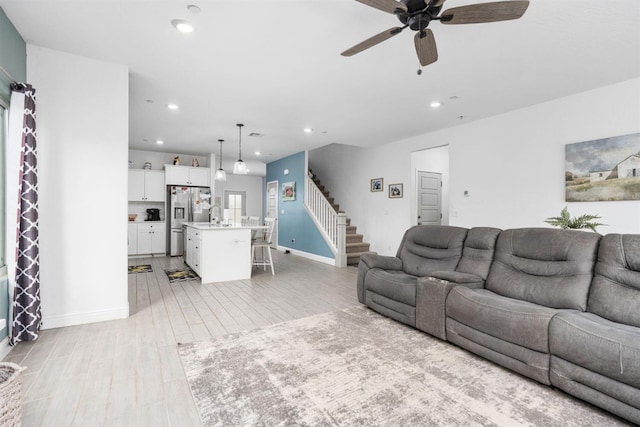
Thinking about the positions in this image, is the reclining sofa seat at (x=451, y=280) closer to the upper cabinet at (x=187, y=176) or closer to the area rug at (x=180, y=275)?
the area rug at (x=180, y=275)

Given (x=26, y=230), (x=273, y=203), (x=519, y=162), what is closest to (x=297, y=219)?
(x=273, y=203)

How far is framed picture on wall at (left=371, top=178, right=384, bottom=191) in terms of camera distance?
7070 millimetres

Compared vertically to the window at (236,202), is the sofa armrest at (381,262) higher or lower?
lower

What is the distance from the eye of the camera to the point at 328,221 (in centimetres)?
703

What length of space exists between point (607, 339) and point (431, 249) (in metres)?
1.87

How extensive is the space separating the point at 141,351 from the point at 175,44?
8.79 feet

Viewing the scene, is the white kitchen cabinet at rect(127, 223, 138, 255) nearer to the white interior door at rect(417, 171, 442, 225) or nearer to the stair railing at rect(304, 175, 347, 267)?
the stair railing at rect(304, 175, 347, 267)

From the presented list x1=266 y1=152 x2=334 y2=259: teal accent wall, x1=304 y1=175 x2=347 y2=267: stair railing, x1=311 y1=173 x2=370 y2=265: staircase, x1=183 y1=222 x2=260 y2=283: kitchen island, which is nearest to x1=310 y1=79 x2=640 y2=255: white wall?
x1=311 y1=173 x2=370 y2=265: staircase

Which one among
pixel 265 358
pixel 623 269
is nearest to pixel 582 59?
pixel 623 269

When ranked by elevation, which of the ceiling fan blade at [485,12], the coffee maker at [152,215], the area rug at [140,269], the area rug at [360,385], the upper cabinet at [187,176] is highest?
the ceiling fan blade at [485,12]

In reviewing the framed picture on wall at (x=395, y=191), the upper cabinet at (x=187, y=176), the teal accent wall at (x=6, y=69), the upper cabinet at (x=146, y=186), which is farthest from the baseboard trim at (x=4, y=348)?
the framed picture on wall at (x=395, y=191)

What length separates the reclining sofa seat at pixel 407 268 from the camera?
3.16 meters

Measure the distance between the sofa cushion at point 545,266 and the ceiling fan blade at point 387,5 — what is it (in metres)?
2.22

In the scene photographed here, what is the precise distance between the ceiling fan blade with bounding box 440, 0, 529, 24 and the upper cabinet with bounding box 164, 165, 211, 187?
7.17 m
